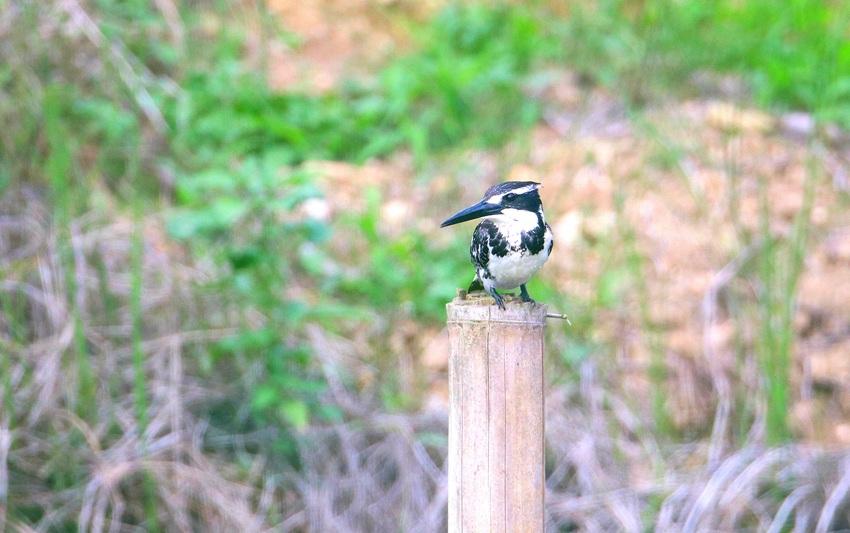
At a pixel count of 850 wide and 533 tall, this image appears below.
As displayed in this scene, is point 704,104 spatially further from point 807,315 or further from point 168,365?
point 168,365

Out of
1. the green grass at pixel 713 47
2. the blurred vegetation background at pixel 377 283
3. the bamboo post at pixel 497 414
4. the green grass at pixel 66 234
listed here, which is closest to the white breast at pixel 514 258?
the bamboo post at pixel 497 414

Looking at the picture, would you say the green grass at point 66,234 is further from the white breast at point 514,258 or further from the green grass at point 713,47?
the green grass at point 713,47

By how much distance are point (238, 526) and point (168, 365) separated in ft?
2.10

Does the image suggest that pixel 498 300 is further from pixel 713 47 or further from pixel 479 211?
pixel 713 47

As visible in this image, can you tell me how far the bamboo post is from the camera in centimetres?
197

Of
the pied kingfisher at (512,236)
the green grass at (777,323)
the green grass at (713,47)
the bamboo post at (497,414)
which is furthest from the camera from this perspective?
the green grass at (713,47)

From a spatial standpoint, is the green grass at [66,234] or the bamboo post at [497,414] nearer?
the bamboo post at [497,414]

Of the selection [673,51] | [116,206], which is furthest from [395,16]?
[116,206]

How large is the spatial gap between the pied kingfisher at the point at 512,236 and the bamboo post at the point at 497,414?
426 mm

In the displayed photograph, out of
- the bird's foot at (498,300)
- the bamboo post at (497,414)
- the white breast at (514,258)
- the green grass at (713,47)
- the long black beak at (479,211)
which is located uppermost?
the green grass at (713,47)

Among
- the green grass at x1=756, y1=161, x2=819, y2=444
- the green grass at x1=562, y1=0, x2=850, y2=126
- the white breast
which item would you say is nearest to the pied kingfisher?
the white breast

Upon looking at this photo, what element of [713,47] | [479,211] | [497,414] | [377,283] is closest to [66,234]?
[377,283]

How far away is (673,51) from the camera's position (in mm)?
6023

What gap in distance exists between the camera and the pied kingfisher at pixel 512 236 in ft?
7.97
